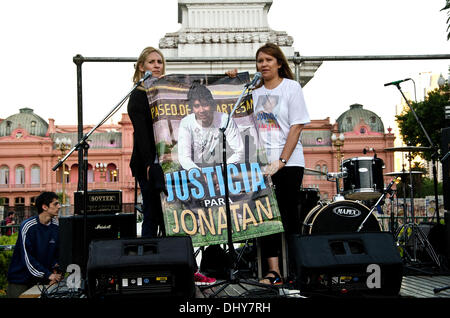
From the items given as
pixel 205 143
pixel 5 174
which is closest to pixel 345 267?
pixel 205 143

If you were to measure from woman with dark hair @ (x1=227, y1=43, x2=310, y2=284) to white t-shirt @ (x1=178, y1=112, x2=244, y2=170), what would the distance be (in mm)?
253

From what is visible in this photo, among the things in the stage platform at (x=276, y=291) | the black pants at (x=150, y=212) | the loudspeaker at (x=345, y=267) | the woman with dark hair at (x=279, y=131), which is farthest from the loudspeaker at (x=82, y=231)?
the loudspeaker at (x=345, y=267)

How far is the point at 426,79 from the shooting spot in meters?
112

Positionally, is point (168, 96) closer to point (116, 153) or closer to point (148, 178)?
point (148, 178)

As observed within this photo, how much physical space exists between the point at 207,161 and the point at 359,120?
64.4m

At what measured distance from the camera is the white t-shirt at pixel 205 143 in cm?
392

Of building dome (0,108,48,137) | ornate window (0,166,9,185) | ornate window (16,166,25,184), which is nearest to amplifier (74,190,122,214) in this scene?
ornate window (16,166,25,184)

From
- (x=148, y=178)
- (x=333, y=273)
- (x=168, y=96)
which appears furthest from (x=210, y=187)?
(x=333, y=273)

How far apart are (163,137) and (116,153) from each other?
5732cm

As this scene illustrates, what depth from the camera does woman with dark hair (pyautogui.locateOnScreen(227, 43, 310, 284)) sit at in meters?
4.06

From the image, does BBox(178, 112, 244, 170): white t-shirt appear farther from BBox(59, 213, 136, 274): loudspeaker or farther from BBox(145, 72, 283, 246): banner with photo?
BBox(59, 213, 136, 274): loudspeaker

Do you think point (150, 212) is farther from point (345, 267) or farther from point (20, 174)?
point (20, 174)

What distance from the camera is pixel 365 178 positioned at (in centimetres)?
643

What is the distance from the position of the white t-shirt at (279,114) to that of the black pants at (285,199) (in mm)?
166
